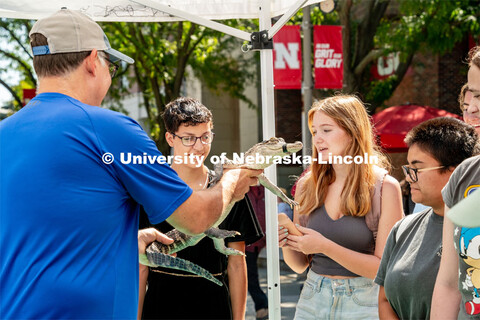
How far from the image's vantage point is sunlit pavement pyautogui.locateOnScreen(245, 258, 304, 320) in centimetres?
909

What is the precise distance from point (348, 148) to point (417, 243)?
2.68 ft

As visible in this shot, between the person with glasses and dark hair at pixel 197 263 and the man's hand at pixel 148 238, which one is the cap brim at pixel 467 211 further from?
the person with glasses and dark hair at pixel 197 263

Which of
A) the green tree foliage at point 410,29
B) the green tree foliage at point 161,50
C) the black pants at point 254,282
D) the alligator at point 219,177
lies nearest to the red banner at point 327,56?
the green tree foliage at point 410,29

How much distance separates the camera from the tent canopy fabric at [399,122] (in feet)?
36.1

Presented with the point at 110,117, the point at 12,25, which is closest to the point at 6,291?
the point at 110,117

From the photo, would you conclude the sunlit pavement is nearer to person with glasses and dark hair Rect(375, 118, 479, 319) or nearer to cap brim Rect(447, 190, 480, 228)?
person with glasses and dark hair Rect(375, 118, 479, 319)

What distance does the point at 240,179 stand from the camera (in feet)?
8.74

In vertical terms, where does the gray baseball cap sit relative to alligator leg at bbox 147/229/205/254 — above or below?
above

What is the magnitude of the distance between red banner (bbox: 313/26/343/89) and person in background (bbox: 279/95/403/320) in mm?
7901

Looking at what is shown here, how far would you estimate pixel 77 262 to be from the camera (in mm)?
2090

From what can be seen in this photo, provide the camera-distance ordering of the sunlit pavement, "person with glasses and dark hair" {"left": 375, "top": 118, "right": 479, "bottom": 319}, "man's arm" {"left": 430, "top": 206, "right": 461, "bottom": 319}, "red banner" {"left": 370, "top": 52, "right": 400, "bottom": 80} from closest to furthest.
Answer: "man's arm" {"left": 430, "top": 206, "right": 461, "bottom": 319} → "person with glasses and dark hair" {"left": 375, "top": 118, "right": 479, "bottom": 319} → the sunlit pavement → "red banner" {"left": 370, "top": 52, "right": 400, "bottom": 80}

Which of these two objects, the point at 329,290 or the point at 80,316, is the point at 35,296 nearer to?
the point at 80,316

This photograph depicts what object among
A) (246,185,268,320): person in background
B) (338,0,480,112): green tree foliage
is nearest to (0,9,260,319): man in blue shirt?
(246,185,268,320): person in background

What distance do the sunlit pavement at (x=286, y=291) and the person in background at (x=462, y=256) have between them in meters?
6.37
